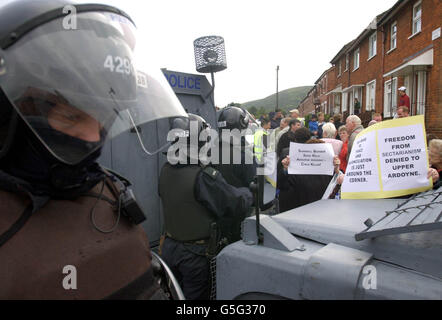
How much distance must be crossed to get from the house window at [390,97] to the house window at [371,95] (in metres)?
1.85

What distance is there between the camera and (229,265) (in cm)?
153

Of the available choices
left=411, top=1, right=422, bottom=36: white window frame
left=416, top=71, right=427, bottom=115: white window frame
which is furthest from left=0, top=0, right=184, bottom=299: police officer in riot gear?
left=411, top=1, right=422, bottom=36: white window frame

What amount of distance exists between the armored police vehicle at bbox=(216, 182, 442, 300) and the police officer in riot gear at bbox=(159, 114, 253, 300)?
967 millimetres

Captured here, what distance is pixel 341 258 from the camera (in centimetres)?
125

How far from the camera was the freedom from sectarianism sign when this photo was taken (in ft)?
5.64

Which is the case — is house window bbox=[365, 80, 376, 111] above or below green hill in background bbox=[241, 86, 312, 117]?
below

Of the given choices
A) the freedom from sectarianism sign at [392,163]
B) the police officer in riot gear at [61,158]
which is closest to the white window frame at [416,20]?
the freedom from sectarianism sign at [392,163]

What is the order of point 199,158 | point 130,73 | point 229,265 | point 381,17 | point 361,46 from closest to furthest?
1. point 130,73
2. point 229,265
3. point 199,158
4. point 381,17
5. point 361,46

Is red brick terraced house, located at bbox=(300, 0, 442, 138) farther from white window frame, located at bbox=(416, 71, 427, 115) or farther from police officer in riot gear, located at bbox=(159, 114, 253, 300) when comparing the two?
police officer in riot gear, located at bbox=(159, 114, 253, 300)

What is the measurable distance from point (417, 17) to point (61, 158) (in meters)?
17.1

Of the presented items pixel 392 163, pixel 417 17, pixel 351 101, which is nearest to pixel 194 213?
pixel 392 163
